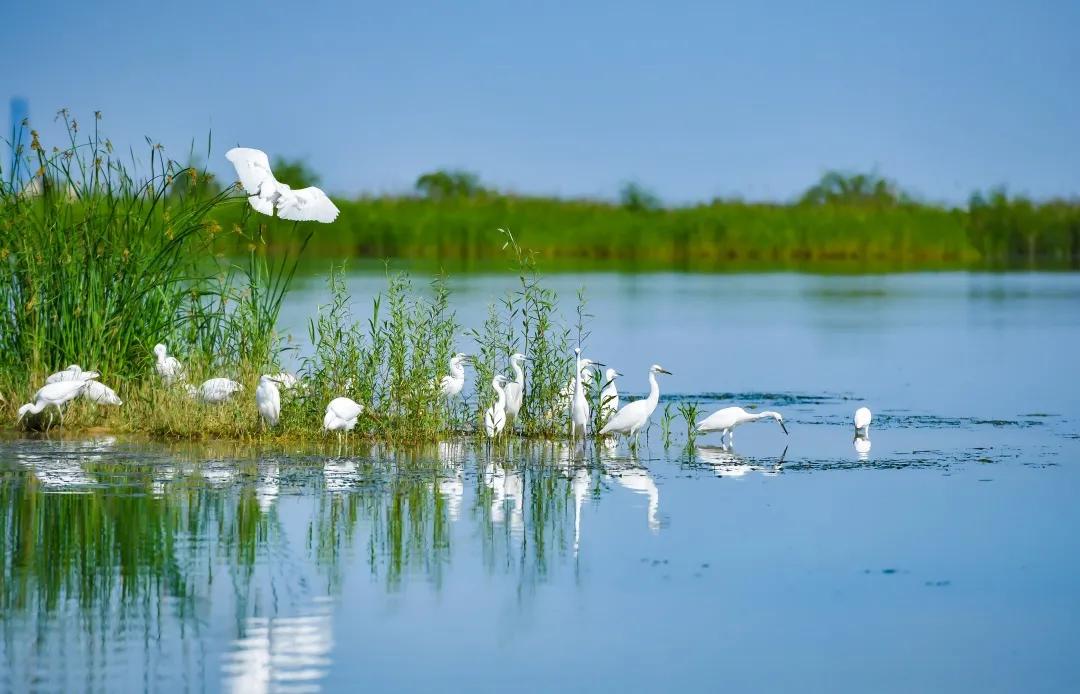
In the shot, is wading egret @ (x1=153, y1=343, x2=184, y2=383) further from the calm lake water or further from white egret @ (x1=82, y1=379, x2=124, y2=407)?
the calm lake water

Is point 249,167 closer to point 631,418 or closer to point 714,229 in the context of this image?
point 631,418

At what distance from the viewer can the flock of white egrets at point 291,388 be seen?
11.5 meters

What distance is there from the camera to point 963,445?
41.8 ft

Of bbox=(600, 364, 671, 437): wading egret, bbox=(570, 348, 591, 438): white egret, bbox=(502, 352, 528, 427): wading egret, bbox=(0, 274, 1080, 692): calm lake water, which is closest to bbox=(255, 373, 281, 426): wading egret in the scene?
bbox=(0, 274, 1080, 692): calm lake water

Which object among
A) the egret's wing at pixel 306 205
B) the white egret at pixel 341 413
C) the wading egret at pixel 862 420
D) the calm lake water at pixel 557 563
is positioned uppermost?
the egret's wing at pixel 306 205

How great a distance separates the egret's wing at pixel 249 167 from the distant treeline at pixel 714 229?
112 feet

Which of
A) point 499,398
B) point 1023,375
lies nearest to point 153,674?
point 499,398

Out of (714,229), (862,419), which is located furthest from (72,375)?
(714,229)

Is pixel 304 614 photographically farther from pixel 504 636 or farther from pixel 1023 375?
pixel 1023 375

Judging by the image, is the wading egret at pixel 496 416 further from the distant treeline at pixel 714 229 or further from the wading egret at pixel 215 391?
the distant treeline at pixel 714 229

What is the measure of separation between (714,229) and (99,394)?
40.4 meters

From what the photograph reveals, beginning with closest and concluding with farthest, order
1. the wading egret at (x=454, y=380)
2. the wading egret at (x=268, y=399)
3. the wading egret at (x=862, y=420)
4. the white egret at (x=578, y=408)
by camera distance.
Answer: the wading egret at (x=268, y=399) → the white egret at (x=578, y=408) → the wading egret at (x=454, y=380) → the wading egret at (x=862, y=420)

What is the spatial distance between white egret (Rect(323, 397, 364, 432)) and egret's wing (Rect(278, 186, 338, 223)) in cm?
133

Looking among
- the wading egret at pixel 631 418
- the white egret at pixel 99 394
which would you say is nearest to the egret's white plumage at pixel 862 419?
the wading egret at pixel 631 418
